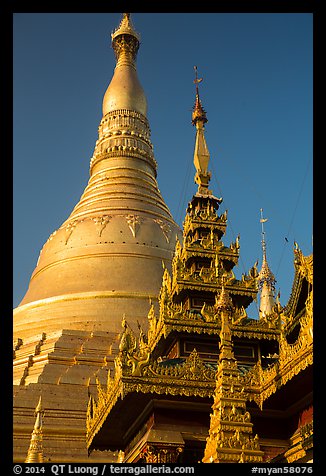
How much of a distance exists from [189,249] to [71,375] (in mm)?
8315

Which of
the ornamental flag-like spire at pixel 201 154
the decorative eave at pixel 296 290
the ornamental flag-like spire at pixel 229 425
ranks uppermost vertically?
the ornamental flag-like spire at pixel 201 154

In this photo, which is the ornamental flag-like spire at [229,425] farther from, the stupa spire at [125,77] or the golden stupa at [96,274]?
the stupa spire at [125,77]

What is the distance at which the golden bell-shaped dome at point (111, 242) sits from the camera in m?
28.1

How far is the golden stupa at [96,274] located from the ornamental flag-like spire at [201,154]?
770cm

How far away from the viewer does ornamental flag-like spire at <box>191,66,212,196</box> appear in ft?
62.0

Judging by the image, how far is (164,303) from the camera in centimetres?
1420

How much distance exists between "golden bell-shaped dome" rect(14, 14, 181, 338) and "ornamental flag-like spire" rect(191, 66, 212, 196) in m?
9.35

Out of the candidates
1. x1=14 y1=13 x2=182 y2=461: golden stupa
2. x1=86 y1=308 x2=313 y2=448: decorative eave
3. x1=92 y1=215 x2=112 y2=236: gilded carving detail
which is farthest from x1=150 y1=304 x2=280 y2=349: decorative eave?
x1=92 y1=215 x2=112 y2=236: gilded carving detail

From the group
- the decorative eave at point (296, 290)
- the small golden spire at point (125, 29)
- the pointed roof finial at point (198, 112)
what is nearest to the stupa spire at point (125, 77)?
the small golden spire at point (125, 29)

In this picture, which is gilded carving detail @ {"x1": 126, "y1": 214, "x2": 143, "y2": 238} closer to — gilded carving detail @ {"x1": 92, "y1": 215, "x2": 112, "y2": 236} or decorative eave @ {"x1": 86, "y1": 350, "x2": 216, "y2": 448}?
gilded carving detail @ {"x1": 92, "y1": 215, "x2": 112, "y2": 236}

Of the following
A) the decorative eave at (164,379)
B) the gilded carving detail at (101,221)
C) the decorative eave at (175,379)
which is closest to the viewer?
the decorative eave at (175,379)
